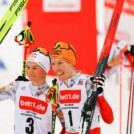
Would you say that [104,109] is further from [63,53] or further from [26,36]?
[26,36]

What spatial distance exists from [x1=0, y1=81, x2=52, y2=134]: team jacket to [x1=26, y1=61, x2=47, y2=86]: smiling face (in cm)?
2

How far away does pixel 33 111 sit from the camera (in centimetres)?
224

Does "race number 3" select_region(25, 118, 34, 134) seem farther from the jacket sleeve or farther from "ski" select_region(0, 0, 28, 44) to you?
"ski" select_region(0, 0, 28, 44)

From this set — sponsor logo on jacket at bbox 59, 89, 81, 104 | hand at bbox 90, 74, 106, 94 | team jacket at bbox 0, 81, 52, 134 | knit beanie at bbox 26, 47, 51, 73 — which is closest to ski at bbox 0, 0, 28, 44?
knit beanie at bbox 26, 47, 51, 73

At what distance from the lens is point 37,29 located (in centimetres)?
438

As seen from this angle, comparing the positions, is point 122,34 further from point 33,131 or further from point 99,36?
point 33,131

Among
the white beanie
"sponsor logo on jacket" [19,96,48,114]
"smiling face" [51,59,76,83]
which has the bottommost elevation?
"sponsor logo on jacket" [19,96,48,114]

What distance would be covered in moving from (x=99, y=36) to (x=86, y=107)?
2411 mm

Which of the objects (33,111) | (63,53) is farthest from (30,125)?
(63,53)

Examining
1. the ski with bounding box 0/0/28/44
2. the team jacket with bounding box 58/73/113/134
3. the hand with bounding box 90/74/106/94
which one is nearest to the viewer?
the hand with bounding box 90/74/106/94

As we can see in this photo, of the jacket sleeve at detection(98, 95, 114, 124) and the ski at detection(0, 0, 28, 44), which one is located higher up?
the ski at detection(0, 0, 28, 44)

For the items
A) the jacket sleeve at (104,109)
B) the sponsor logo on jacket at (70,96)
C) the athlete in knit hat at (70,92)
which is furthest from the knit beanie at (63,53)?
the jacket sleeve at (104,109)

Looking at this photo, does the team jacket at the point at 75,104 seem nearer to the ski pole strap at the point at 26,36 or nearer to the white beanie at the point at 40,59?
the white beanie at the point at 40,59

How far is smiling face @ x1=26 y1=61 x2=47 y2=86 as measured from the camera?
224cm
